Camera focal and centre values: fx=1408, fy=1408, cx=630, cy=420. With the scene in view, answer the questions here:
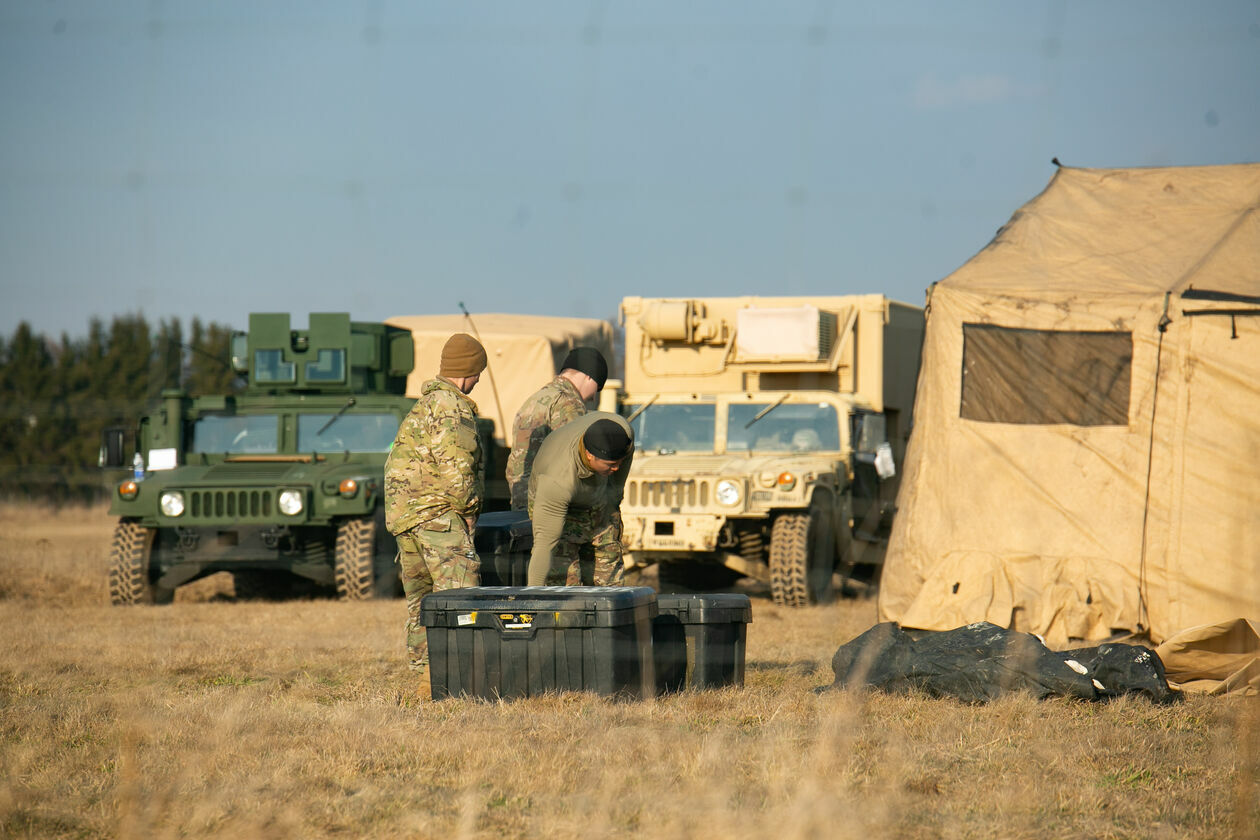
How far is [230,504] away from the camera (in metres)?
10.9

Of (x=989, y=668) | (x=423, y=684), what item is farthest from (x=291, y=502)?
(x=989, y=668)

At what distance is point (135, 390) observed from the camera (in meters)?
35.6

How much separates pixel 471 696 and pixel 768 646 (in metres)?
2.83

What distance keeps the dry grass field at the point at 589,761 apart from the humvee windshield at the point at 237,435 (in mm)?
5206

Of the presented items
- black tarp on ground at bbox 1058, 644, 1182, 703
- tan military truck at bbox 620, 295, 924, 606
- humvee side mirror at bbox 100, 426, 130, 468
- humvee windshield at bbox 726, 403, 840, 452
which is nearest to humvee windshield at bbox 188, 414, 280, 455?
humvee side mirror at bbox 100, 426, 130, 468

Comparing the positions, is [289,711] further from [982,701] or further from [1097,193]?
[1097,193]

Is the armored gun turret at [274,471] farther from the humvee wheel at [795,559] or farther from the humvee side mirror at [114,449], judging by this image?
the humvee wheel at [795,559]

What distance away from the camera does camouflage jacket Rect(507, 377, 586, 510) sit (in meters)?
6.41

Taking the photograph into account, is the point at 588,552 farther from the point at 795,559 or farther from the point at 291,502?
the point at 291,502

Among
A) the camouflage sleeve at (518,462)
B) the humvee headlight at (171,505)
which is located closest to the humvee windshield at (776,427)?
the humvee headlight at (171,505)

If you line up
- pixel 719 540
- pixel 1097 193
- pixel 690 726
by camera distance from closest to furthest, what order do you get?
pixel 690 726 → pixel 1097 193 → pixel 719 540

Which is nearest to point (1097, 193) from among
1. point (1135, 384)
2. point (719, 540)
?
point (1135, 384)

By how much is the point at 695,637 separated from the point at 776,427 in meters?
5.61

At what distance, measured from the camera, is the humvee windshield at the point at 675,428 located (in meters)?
11.3
